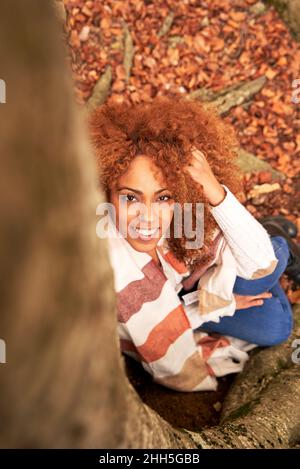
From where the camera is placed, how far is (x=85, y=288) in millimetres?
548

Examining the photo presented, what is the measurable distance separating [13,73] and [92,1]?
11.2 feet

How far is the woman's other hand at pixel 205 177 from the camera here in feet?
5.58

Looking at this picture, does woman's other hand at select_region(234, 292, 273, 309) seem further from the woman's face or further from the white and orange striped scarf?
the woman's face

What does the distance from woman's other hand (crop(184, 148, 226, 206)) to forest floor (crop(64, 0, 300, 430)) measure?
1.39 m

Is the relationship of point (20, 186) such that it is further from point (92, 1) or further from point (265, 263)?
point (92, 1)

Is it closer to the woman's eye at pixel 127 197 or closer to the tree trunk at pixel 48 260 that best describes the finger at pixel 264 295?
the woman's eye at pixel 127 197

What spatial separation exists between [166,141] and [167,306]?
742 millimetres

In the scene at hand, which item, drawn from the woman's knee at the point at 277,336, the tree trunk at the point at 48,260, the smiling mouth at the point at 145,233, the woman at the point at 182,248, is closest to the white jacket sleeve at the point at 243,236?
the woman at the point at 182,248

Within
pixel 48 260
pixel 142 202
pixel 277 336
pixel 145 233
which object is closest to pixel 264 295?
pixel 277 336

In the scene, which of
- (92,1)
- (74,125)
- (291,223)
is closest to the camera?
(74,125)

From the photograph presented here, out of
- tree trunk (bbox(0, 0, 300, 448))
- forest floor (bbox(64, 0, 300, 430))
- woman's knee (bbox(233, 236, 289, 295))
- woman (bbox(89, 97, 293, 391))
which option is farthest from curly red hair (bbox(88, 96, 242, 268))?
forest floor (bbox(64, 0, 300, 430))

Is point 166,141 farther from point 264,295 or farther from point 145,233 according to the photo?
point 264,295

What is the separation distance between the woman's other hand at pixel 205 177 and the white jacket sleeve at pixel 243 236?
0.03m
